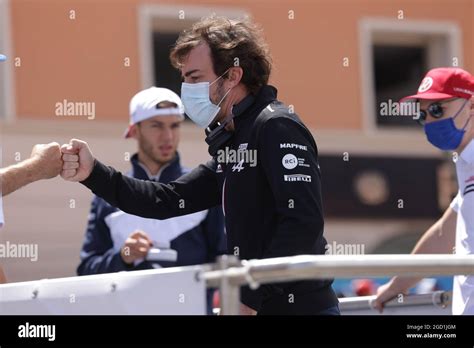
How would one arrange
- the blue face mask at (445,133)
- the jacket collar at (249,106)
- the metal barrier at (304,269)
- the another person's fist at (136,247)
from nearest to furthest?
1. the metal barrier at (304,269)
2. the jacket collar at (249,106)
3. the blue face mask at (445,133)
4. the another person's fist at (136,247)

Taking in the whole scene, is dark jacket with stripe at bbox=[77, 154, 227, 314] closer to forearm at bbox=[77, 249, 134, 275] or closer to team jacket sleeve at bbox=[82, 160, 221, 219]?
forearm at bbox=[77, 249, 134, 275]

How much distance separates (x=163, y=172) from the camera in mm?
6039

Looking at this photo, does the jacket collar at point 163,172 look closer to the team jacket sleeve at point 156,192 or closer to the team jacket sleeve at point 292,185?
the team jacket sleeve at point 156,192

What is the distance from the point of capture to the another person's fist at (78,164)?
438 centimetres

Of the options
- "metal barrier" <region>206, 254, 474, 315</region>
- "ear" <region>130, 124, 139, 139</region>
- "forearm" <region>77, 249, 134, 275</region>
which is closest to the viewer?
"metal barrier" <region>206, 254, 474, 315</region>

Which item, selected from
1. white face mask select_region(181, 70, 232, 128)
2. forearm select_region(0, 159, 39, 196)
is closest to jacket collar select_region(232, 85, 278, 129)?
white face mask select_region(181, 70, 232, 128)

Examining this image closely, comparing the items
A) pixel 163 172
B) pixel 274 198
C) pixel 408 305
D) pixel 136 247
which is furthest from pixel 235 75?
pixel 163 172

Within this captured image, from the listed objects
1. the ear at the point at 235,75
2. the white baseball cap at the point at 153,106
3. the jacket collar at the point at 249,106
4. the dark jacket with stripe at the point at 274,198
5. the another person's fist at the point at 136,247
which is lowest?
the another person's fist at the point at 136,247

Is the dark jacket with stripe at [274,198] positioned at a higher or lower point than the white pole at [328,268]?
higher

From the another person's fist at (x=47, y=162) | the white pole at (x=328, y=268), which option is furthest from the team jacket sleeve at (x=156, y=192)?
the white pole at (x=328, y=268)

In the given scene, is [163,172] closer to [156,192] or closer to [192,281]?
[156,192]

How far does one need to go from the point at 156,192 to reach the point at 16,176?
0.57m

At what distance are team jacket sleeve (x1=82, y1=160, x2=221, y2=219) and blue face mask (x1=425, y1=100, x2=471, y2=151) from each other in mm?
1101

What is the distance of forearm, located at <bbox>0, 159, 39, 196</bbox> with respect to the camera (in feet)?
14.4
